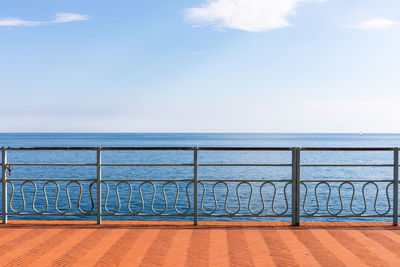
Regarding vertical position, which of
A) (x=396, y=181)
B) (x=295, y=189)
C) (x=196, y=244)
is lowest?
(x=196, y=244)

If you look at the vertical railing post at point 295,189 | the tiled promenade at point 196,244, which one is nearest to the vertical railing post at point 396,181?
the tiled promenade at point 196,244

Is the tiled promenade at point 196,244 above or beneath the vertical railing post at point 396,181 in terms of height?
Answer: beneath

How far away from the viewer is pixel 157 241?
545 cm

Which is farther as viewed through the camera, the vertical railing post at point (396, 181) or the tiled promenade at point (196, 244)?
the vertical railing post at point (396, 181)

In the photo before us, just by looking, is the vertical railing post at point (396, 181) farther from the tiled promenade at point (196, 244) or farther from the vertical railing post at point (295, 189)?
the vertical railing post at point (295, 189)

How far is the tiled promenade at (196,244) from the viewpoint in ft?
15.3

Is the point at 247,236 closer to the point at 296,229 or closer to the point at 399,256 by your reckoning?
the point at 296,229

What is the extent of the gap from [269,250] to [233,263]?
2.41ft

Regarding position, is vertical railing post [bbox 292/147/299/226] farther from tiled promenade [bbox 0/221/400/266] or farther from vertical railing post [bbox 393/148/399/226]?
vertical railing post [bbox 393/148/399/226]

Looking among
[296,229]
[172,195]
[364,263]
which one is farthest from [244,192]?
[364,263]

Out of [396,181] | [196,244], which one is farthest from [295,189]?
[196,244]

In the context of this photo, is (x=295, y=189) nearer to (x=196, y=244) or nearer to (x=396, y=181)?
(x=396, y=181)

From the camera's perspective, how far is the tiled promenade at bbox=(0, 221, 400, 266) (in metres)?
4.67

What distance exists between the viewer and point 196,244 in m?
5.32
